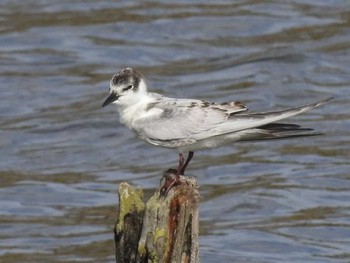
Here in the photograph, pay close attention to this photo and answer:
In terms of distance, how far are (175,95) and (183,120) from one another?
37.1ft

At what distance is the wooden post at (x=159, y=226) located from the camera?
29.2 feet

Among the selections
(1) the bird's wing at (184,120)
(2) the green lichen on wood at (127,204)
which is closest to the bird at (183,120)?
(1) the bird's wing at (184,120)

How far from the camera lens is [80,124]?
2073 centimetres

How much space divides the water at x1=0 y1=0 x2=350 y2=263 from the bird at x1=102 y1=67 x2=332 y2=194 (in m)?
5.85

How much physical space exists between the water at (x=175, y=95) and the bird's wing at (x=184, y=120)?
596 centimetres

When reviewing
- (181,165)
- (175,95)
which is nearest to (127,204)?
(181,165)

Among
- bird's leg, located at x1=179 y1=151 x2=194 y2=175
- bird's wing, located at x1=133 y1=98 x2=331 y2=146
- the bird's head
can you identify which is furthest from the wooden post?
the bird's head

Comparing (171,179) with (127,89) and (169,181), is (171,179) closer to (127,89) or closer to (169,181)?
(169,181)

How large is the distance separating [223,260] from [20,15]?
10.2m

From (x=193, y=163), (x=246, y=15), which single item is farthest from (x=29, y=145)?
(x=246, y=15)

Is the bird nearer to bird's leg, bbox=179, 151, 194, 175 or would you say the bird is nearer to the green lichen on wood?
bird's leg, bbox=179, 151, 194, 175

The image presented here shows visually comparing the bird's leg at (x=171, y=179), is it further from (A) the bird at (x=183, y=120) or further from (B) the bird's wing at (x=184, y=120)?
Result: (B) the bird's wing at (x=184, y=120)

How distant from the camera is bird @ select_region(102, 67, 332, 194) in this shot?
9781 millimetres

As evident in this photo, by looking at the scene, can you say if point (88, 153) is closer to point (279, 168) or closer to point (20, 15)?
point (279, 168)
